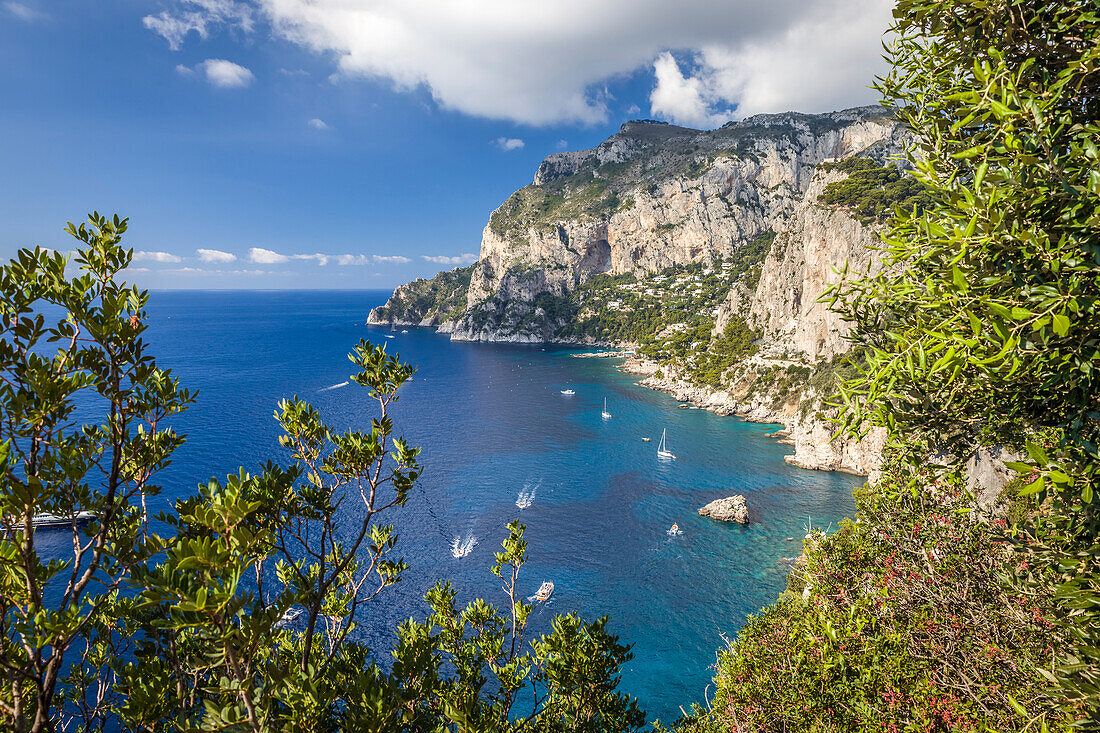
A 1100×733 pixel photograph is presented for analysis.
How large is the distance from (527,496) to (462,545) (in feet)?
35.9

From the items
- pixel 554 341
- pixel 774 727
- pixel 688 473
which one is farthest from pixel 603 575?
pixel 554 341

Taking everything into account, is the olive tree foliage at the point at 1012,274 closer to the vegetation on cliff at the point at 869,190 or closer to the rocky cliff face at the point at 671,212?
the vegetation on cliff at the point at 869,190

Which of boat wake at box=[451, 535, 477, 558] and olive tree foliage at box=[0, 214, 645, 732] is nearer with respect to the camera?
olive tree foliage at box=[0, 214, 645, 732]

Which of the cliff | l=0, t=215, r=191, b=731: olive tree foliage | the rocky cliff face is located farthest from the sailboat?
the rocky cliff face

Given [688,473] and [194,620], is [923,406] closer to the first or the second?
[194,620]

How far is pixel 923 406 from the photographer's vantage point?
4254 millimetres

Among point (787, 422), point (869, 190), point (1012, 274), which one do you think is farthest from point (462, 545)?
point (869, 190)

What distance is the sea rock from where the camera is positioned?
143 feet

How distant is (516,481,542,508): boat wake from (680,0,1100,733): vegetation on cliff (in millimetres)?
42129

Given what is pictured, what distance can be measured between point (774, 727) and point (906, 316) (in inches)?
280

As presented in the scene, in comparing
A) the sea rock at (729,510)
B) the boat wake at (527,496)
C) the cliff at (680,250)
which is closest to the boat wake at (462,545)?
the boat wake at (527,496)

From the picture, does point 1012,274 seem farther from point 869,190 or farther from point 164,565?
point 869,190

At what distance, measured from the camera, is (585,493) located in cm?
5038

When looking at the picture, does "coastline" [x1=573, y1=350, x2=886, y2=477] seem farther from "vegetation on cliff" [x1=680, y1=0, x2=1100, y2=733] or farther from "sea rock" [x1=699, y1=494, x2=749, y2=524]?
"vegetation on cliff" [x1=680, y1=0, x2=1100, y2=733]
